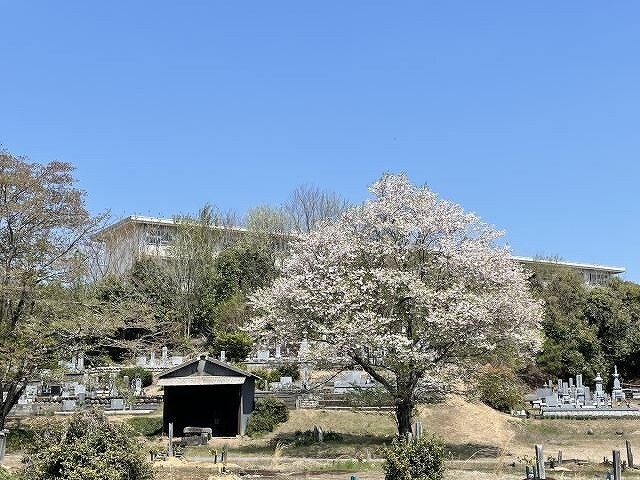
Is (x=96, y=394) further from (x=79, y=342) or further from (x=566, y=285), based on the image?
(x=566, y=285)

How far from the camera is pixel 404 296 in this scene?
3062 centimetres

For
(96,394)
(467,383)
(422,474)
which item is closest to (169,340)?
(96,394)

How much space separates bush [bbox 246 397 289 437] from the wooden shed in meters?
0.45

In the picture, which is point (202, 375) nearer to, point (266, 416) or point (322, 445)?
point (266, 416)

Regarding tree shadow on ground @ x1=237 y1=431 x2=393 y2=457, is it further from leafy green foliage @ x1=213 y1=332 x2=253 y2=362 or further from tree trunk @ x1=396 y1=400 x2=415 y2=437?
leafy green foliage @ x1=213 y1=332 x2=253 y2=362

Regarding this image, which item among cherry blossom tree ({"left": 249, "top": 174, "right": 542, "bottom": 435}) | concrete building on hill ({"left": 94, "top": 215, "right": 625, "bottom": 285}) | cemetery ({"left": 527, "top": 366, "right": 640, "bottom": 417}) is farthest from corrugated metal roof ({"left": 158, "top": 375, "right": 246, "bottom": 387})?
concrete building on hill ({"left": 94, "top": 215, "right": 625, "bottom": 285})

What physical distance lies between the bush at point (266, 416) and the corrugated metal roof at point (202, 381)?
6.19 feet

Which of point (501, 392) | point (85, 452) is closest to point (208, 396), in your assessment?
point (501, 392)

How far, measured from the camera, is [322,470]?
83.7ft

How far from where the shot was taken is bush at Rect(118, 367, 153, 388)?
5036 cm

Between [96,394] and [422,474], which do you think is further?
[96,394]

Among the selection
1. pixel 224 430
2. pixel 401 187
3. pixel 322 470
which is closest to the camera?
pixel 322 470

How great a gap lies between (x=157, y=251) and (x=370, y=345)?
46.3 metres

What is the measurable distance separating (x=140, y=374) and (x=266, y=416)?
49.4ft
